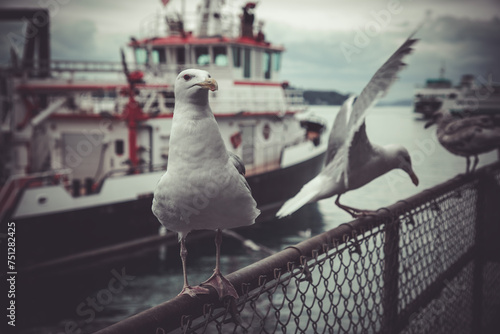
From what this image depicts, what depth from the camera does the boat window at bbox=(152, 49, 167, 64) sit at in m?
12.5

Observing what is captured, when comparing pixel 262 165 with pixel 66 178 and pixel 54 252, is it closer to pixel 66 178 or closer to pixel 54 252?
pixel 66 178

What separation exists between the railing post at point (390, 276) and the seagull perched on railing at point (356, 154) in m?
0.25

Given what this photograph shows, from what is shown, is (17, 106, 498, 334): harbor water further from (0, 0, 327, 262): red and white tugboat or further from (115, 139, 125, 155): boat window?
(115, 139, 125, 155): boat window

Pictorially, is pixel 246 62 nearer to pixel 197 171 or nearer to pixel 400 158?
pixel 400 158

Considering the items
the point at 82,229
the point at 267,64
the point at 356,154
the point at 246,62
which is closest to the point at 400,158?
the point at 356,154

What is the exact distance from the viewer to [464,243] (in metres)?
2.77

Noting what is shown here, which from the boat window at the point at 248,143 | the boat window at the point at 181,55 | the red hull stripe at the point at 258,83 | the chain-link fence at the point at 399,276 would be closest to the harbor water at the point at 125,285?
the boat window at the point at 248,143

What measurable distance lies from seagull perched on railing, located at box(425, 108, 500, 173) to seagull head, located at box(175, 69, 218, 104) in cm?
247

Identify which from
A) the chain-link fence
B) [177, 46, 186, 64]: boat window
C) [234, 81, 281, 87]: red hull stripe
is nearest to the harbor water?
the chain-link fence

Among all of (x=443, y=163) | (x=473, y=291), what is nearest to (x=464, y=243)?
(x=473, y=291)

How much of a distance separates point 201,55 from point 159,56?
1.23 meters

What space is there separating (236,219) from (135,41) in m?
12.1

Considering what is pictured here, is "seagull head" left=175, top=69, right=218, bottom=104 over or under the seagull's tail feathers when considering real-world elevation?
over

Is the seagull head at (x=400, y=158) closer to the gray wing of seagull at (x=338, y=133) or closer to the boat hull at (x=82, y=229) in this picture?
the gray wing of seagull at (x=338, y=133)
